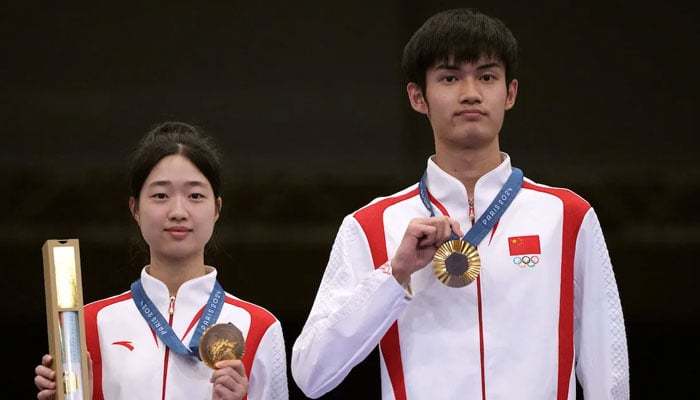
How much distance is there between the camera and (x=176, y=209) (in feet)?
10.3

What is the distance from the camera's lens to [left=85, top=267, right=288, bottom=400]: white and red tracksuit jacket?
307cm

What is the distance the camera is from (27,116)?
18.7 feet

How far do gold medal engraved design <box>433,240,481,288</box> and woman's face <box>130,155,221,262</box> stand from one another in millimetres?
773

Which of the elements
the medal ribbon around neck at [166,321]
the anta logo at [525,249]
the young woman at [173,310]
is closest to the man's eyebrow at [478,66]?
the anta logo at [525,249]

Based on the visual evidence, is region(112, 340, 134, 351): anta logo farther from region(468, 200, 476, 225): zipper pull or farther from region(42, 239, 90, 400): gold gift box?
region(468, 200, 476, 225): zipper pull

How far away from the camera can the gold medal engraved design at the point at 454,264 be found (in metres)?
2.69

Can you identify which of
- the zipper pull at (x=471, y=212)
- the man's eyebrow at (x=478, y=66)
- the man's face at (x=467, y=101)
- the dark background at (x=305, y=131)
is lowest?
the zipper pull at (x=471, y=212)


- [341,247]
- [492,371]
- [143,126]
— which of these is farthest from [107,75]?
[492,371]

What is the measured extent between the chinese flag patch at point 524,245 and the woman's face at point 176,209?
85 centimetres

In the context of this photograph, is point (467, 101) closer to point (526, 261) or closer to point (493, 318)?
point (526, 261)

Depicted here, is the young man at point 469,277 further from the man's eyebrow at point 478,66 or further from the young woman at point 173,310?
the young woman at point 173,310

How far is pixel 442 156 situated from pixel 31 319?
2996 millimetres

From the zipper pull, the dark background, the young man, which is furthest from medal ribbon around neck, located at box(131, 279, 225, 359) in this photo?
the dark background

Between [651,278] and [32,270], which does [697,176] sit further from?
[32,270]
